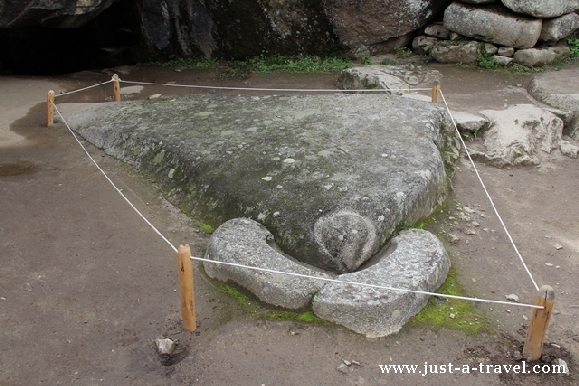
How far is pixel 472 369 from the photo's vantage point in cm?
392

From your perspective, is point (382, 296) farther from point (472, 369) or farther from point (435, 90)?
point (435, 90)

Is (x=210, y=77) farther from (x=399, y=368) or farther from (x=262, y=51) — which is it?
(x=399, y=368)

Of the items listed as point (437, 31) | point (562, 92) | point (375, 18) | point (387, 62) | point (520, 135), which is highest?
point (375, 18)

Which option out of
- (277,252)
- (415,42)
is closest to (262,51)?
(415,42)

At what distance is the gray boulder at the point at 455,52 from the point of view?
10.5m

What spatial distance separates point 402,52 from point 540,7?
8.24 ft

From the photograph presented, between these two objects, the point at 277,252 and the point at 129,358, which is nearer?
the point at 129,358

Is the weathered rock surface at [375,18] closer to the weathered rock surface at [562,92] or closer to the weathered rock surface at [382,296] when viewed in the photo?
the weathered rock surface at [562,92]

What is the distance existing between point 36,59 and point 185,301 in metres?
12.9

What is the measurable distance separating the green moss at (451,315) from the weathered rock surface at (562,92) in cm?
471

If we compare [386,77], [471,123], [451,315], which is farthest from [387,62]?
[451,315]

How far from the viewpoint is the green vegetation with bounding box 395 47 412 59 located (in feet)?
36.3

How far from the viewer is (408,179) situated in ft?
18.4

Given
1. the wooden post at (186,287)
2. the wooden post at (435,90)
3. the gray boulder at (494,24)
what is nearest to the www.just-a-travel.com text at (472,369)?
the wooden post at (186,287)
